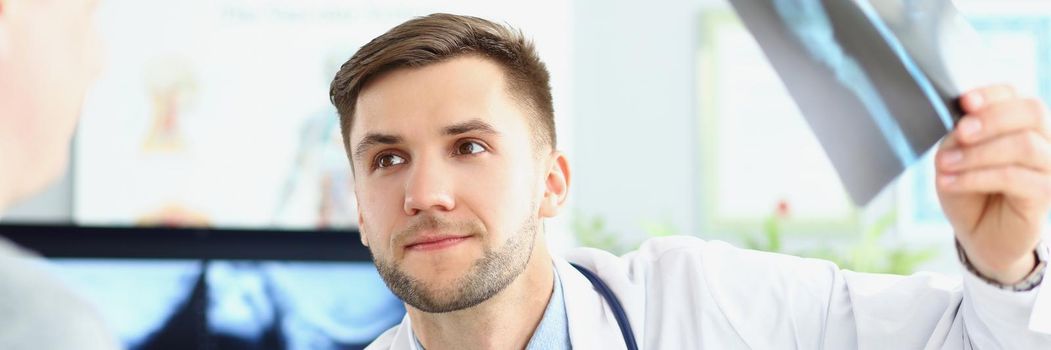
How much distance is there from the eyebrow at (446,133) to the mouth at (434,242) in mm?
128

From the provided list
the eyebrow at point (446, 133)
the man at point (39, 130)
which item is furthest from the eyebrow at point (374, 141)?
the man at point (39, 130)

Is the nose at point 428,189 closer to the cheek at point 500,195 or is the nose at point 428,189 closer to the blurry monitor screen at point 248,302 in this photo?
the cheek at point 500,195

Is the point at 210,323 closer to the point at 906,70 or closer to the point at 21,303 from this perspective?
the point at 906,70

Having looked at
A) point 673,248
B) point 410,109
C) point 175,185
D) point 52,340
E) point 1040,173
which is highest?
point 52,340

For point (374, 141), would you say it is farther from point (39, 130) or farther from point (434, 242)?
point (39, 130)

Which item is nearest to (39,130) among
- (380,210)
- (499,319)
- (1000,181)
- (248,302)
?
(1000,181)

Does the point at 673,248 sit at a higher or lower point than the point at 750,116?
higher

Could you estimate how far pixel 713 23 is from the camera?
157 inches

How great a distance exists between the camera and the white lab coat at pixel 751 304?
4.15 ft

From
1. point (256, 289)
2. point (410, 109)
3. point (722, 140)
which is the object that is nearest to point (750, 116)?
point (722, 140)

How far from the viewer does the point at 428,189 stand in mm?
1260

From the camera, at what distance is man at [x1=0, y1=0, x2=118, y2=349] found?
0.39m

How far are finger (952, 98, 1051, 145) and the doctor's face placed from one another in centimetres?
60

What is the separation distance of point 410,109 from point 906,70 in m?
0.65
